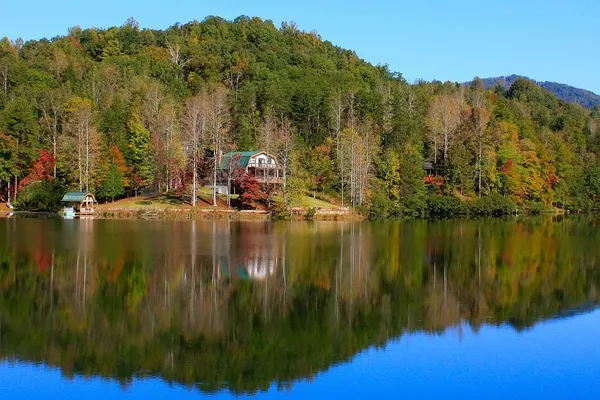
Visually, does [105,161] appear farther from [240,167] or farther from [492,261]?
[492,261]

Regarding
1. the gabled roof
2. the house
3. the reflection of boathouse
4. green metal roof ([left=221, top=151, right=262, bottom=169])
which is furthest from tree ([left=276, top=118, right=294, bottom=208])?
the reflection of boathouse

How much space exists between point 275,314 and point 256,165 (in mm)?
49244

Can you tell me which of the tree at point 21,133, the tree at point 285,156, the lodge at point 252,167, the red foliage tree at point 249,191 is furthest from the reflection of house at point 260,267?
the tree at point 21,133

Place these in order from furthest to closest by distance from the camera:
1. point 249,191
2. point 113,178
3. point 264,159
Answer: point 264,159
point 113,178
point 249,191

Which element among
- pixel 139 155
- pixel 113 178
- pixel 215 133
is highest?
pixel 215 133

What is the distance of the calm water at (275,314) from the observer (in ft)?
46.6

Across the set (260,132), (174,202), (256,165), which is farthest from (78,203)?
(260,132)

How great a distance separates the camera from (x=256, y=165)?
68.3 m

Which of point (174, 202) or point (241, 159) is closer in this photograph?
point (174, 202)

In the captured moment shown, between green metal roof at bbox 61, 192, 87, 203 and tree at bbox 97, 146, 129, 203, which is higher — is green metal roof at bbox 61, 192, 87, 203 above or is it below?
Result: below

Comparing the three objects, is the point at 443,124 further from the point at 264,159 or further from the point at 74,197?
the point at 74,197

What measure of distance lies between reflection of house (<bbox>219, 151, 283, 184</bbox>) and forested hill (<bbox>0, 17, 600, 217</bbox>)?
1.24 meters

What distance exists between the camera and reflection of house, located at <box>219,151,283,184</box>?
6462 cm

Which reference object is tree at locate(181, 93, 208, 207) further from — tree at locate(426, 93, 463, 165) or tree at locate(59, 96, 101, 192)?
tree at locate(426, 93, 463, 165)
